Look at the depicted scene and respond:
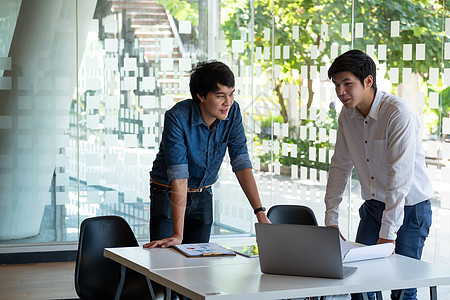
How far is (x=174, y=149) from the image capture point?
11.9 ft

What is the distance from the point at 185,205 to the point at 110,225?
1.50 feet

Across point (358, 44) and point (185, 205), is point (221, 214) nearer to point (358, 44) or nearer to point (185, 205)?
point (358, 44)

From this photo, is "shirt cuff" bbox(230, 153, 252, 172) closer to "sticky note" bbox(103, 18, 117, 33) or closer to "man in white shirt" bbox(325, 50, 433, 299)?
"man in white shirt" bbox(325, 50, 433, 299)

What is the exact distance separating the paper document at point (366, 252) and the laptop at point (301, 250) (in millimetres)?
167

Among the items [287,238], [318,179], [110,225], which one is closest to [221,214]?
[318,179]

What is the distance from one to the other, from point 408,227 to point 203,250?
0.98 metres

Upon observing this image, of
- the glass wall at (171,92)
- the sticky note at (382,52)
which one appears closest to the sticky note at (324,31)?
the glass wall at (171,92)

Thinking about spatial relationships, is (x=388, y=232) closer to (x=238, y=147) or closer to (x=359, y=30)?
(x=238, y=147)

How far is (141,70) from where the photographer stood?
6824 mm

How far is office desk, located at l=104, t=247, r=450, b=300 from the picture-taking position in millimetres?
2668

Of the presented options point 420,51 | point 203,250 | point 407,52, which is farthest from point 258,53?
point 203,250

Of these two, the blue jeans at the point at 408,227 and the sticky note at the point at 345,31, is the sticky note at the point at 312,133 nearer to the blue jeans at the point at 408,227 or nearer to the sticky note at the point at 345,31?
the sticky note at the point at 345,31

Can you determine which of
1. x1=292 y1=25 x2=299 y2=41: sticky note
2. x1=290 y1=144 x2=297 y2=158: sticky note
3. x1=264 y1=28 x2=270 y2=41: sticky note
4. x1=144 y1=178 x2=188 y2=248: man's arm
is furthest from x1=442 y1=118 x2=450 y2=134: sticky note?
x1=144 y1=178 x2=188 y2=248: man's arm

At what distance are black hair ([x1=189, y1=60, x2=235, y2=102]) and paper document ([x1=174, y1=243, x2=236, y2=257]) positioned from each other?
2.42ft
